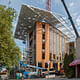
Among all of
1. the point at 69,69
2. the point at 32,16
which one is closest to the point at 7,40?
the point at 69,69

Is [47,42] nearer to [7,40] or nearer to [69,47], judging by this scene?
[69,47]

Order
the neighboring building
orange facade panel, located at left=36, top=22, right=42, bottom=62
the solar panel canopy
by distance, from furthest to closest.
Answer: the neighboring building → orange facade panel, located at left=36, top=22, right=42, bottom=62 → the solar panel canopy

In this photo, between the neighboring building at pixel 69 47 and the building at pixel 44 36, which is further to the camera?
the neighboring building at pixel 69 47

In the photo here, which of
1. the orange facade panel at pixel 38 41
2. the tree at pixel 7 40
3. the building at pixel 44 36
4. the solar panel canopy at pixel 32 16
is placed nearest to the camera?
the tree at pixel 7 40

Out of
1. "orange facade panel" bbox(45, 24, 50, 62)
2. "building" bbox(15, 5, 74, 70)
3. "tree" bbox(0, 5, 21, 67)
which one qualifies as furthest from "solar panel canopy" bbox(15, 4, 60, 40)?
"tree" bbox(0, 5, 21, 67)

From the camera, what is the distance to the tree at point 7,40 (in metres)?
11.8

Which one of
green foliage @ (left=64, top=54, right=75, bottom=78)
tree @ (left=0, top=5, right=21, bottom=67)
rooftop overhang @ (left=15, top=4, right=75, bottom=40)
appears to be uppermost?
rooftop overhang @ (left=15, top=4, right=75, bottom=40)

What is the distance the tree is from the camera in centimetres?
1177

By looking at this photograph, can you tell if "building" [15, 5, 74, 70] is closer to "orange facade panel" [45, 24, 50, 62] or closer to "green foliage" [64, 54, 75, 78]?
"orange facade panel" [45, 24, 50, 62]

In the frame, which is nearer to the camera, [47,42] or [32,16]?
[32,16]

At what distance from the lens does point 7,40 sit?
12250 mm

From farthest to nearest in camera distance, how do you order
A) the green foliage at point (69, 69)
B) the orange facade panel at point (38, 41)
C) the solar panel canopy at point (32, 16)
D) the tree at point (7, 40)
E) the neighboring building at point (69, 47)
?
1. the neighboring building at point (69, 47)
2. the orange facade panel at point (38, 41)
3. the solar panel canopy at point (32, 16)
4. the green foliage at point (69, 69)
5. the tree at point (7, 40)

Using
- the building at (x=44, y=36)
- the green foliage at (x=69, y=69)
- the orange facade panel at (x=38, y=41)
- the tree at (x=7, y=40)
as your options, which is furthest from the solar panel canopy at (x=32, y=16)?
the tree at (x=7, y=40)

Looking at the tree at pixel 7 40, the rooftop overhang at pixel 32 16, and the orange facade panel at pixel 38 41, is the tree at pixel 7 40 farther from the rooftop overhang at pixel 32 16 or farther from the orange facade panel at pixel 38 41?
the orange facade panel at pixel 38 41
